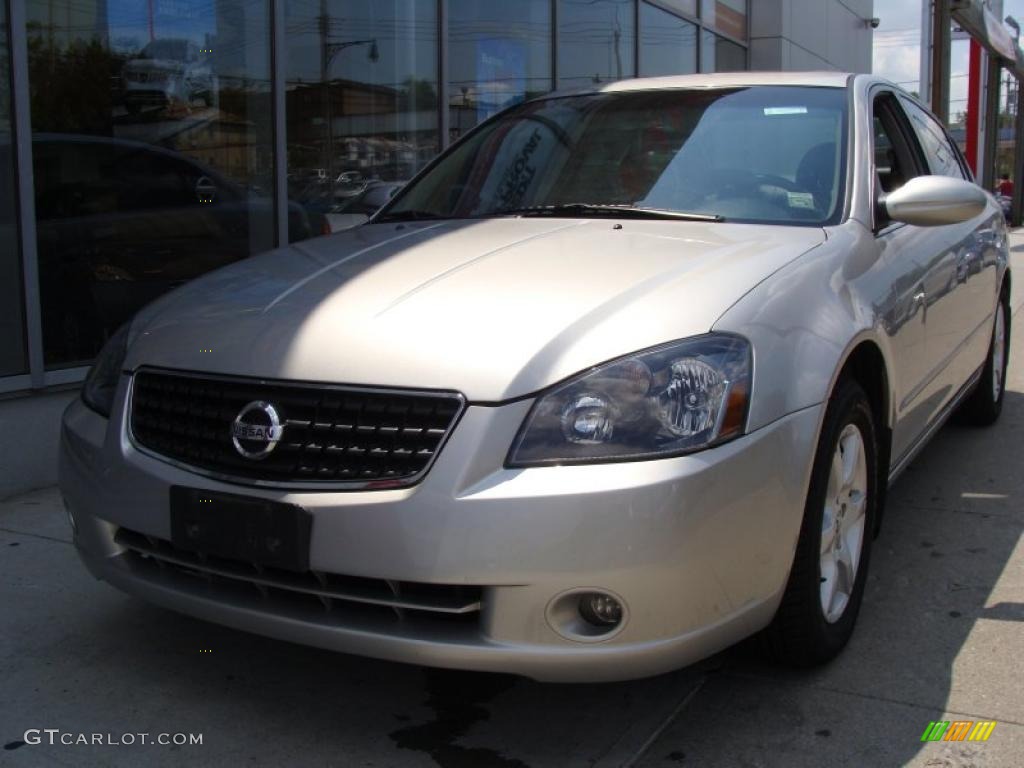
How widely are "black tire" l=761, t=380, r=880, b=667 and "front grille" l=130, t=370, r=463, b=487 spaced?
0.94 meters

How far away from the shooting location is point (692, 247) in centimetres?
308

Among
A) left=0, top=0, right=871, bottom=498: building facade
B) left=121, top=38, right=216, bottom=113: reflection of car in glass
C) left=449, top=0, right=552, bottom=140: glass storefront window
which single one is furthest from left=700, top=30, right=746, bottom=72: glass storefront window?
left=121, top=38, right=216, bottom=113: reflection of car in glass

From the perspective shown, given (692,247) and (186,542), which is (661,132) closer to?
(692,247)

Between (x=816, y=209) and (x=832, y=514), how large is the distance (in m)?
0.98

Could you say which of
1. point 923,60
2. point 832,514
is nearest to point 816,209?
point 832,514

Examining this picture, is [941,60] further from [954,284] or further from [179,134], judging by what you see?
[954,284]

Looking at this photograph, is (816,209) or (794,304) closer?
(794,304)

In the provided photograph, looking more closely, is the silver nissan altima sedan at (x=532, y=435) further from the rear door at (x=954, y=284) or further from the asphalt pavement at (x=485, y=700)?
the rear door at (x=954, y=284)

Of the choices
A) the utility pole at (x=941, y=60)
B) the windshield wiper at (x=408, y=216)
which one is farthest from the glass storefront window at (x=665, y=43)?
the windshield wiper at (x=408, y=216)

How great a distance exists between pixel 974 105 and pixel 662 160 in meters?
31.8

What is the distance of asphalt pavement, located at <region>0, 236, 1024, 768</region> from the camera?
266 cm

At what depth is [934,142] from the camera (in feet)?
16.3

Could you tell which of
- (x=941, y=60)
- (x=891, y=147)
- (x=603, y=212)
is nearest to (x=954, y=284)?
(x=891, y=147)

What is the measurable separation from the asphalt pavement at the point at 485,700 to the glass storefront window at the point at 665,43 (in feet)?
30.5
